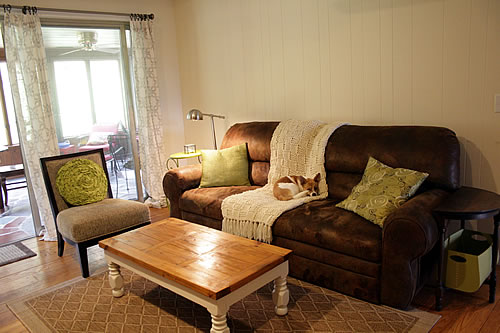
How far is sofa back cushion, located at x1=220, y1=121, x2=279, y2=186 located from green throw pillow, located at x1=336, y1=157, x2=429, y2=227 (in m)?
1.08

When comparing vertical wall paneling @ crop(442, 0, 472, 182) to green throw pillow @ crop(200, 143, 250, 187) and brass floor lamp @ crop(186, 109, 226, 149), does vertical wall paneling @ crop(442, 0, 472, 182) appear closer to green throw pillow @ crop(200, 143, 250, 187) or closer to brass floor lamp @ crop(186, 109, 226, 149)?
green throw pillow @ crop(200, 143, 250, 187)

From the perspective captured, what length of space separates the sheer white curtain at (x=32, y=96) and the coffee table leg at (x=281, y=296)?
104 inches

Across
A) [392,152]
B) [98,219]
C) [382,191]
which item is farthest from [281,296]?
[98,219]

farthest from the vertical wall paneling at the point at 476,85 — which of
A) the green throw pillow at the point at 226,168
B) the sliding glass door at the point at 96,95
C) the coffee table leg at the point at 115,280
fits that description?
the sliding glass door at the point at 96,95

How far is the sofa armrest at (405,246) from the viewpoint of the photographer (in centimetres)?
229

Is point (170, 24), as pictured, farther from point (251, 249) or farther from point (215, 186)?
point (251, 249)

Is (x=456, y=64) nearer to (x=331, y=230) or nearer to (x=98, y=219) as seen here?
(x=331, y=230)

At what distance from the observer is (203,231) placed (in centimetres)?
286

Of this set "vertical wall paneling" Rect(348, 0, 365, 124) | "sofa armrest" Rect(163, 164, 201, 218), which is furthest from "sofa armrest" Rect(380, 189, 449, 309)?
"sofa armrest" Rect(163, 164, 201, 218)

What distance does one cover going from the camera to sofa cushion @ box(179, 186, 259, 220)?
347cm

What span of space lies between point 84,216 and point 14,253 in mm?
1077

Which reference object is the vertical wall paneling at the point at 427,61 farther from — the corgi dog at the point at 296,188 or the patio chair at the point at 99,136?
the patio chair at the point at 99,136

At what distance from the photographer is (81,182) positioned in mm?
3645

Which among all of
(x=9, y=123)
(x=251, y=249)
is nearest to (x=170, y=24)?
(x=9, y=123)
